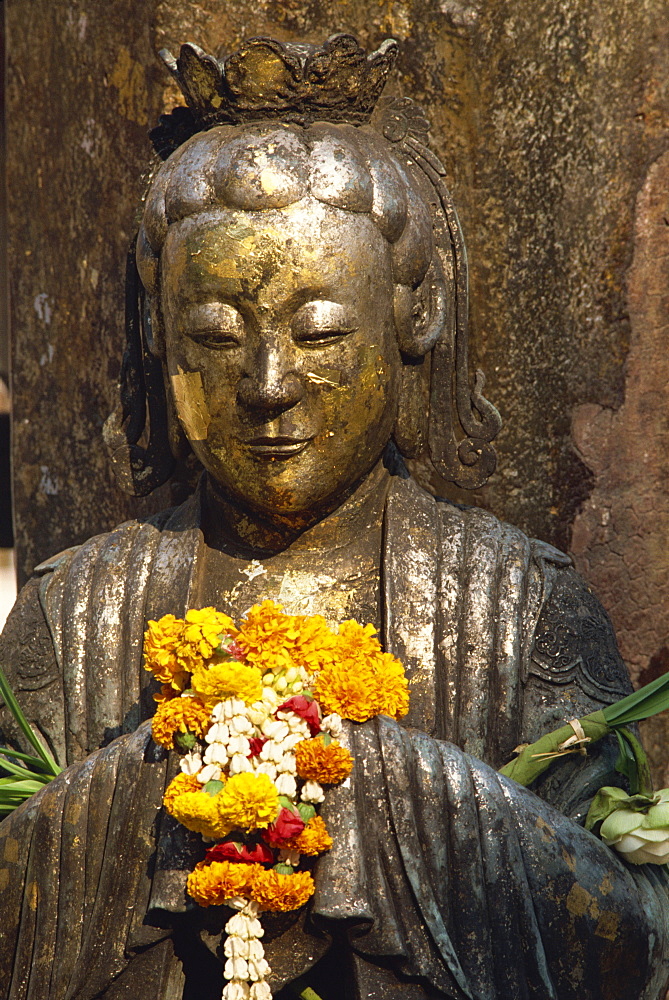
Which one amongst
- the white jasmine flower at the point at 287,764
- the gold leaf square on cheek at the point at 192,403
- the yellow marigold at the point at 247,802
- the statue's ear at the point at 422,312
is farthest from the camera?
the statue's ear at the point at 422,312

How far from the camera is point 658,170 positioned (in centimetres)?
501

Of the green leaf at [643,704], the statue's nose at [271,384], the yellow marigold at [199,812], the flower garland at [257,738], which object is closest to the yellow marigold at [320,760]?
the flower garland at [257,738]

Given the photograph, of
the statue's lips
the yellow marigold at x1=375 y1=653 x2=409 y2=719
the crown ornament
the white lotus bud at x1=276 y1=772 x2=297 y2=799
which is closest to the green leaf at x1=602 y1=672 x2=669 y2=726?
the yellow marigold at x1=375 y1=653 x2=409 y2=719

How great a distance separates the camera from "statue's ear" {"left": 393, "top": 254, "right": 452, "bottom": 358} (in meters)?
4.29

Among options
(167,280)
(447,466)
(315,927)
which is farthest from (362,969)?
(167,280)

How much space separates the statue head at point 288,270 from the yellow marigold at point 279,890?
3.56ft

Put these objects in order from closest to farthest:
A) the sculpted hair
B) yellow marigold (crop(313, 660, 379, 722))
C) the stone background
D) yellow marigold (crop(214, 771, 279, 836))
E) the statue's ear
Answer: yellow marigold (crop(214, 771, 279, 836)) → yellow marigold (crop(313, 660, 379, 722)) → the sculpted hair → the statue's ear → the stone background

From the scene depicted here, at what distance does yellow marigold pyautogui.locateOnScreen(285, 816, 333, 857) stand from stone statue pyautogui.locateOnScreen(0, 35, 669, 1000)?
0.18ft

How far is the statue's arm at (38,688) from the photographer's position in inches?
169

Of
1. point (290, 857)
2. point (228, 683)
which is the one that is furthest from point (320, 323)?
point (290, 857)

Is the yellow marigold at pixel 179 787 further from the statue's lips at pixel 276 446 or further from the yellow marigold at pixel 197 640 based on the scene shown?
the statue's lips at pixel 276 446

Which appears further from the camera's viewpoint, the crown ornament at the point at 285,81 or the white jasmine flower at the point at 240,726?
the crown ornament at the point at 285,81

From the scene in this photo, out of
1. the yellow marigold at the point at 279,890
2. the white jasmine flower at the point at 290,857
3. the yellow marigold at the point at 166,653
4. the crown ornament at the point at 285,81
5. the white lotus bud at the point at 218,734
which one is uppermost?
the crown ornament at the point at 285,81

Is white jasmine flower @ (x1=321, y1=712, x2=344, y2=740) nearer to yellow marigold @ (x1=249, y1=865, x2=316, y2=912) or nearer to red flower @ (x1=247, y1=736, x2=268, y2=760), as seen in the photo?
red flower @ (x1=247, y1=736, x2=268, y2=760)
